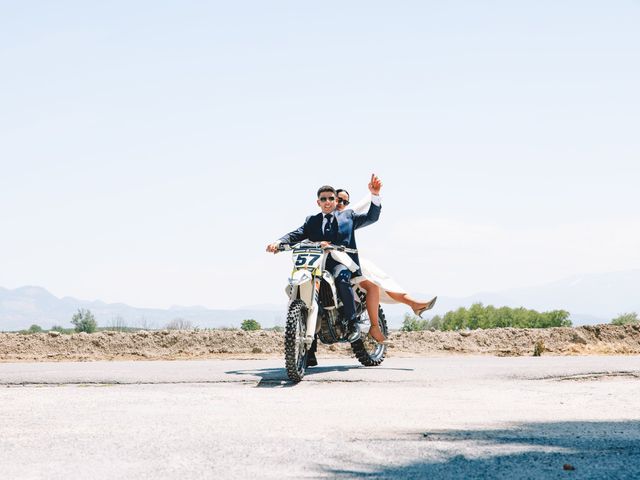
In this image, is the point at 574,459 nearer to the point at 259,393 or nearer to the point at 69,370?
the point at 259,393

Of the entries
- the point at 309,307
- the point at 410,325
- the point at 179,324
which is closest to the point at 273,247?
the point at 309,307

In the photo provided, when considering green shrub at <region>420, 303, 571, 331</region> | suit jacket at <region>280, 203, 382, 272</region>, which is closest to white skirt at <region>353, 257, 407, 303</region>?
suit jacket at <region>280, 203, 382, 272</region>

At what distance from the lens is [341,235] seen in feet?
36.4

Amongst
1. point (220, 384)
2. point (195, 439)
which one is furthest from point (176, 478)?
point (220, 384)

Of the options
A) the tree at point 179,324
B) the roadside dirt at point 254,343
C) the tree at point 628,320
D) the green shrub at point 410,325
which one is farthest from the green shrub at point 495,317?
the roadside dirt at point 254,343

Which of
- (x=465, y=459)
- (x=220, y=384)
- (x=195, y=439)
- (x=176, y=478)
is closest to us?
(x=176, y=478)

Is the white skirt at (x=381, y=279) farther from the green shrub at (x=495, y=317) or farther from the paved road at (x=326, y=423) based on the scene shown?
the green shrub at (x=495, y=317)

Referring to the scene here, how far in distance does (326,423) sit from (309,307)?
131 inches

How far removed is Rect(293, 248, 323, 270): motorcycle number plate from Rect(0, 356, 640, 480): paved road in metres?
1.38

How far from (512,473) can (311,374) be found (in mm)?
5844

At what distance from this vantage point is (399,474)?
5113mm

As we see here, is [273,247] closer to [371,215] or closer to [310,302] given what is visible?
[310,302]

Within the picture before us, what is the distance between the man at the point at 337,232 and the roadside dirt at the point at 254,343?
20.4ft

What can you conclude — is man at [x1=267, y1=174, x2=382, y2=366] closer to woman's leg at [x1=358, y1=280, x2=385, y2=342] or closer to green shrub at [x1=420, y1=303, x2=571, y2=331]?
woman's leg at [x1=358, y1=280, x2=385, y2=342]
